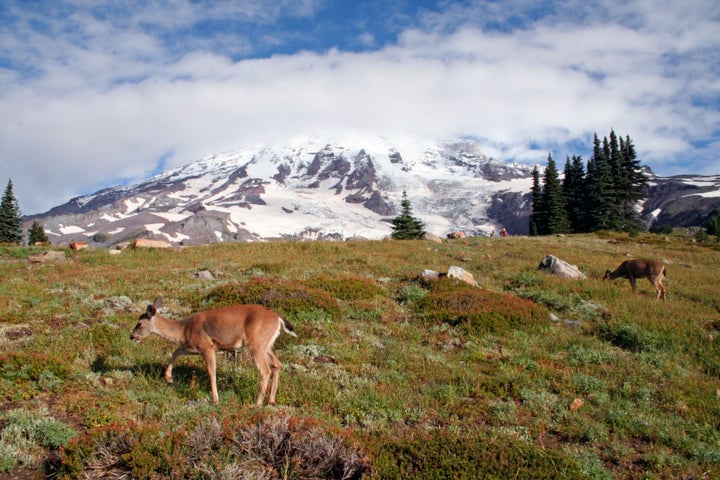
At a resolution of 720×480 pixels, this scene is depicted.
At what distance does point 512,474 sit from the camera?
16.1 feet

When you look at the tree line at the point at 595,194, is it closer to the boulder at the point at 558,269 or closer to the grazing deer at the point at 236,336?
the boulder at the point at 558,269

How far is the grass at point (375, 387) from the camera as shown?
16.6 feet

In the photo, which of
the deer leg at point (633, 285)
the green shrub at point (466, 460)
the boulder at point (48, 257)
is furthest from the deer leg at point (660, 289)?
the boulder at point (48, 257)

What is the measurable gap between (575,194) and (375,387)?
71.9 metres

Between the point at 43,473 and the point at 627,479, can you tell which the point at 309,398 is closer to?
the point at 43,473

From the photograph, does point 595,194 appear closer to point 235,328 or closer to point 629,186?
point 629,186

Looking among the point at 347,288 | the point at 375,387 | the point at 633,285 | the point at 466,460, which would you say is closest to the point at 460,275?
the point at 347,288

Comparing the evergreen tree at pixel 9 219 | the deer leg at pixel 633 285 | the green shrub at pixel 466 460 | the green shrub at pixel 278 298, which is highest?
the evergreen tree at pixel 9 219

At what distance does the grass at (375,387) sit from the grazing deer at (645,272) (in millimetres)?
1863

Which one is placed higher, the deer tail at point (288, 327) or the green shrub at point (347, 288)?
the deer tail at point (288, 327)

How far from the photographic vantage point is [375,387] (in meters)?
7.42

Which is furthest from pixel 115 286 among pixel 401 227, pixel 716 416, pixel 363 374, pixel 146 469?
pixel 401 227

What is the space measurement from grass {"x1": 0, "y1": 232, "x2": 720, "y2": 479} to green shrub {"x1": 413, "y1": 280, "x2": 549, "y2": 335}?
0.06m

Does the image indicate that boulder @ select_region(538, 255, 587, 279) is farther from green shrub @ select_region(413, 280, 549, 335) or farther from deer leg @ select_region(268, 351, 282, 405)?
deer leg @ select_region(268, 351, 282, 405)
